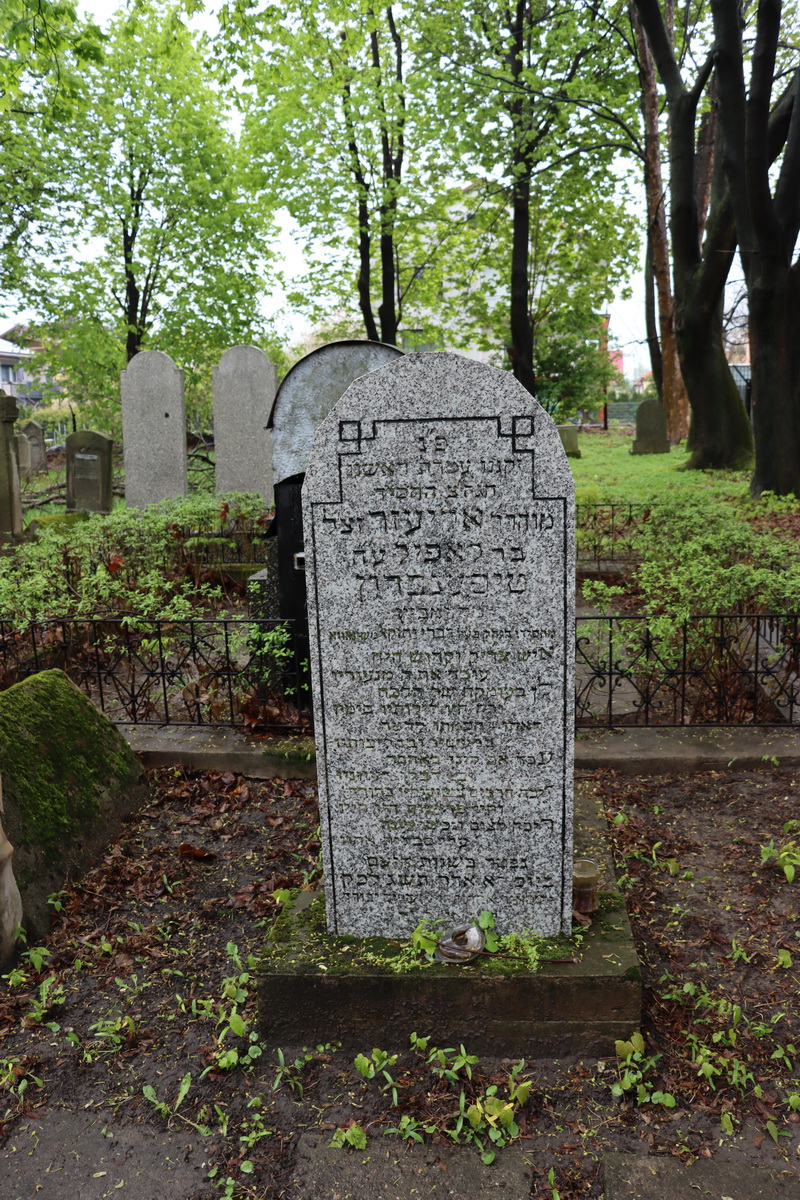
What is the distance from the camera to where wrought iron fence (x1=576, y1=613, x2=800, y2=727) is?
5125 millimetres

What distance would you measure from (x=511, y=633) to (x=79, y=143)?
19786mm

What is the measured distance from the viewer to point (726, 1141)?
2455mm

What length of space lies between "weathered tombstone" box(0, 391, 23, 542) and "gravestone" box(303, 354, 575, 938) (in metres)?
9.73

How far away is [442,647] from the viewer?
9.48 feet

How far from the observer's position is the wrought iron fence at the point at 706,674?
5125 mm

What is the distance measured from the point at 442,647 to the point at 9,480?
399 inches

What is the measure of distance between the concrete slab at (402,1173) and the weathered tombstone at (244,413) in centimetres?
1148

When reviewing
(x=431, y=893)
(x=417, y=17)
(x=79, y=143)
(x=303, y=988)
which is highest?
(x=417, y=17)

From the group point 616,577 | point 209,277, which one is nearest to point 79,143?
point 209,277

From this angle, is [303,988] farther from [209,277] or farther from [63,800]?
[209,277]

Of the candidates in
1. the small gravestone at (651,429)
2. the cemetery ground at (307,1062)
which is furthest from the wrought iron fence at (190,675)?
the small gravestone at (651,429)

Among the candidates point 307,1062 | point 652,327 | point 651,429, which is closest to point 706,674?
point 307,1062

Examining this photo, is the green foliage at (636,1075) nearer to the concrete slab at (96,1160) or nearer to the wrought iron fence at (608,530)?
the concrete slab at (96,1160)

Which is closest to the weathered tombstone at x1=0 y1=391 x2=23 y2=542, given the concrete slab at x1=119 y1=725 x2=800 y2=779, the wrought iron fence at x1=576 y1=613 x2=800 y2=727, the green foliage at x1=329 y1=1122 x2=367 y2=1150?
the concrete slab at x1=119 y1=725 x2=800 y2=779
